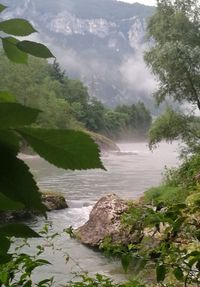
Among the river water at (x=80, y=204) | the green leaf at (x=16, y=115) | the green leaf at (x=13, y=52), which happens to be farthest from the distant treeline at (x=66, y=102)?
the green leaf at (x=16, y=115)

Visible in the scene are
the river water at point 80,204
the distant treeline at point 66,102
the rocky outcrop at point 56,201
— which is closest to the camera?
the river water at point 80,204

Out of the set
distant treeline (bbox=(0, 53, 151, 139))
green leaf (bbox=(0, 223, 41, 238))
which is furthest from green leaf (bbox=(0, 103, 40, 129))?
distant treeline (bbox=(0, 53, 151, 139))

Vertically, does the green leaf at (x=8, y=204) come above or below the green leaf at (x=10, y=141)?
below

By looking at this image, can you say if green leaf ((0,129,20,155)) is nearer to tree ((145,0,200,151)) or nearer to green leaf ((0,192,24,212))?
green leaf ((0,192,24,212))

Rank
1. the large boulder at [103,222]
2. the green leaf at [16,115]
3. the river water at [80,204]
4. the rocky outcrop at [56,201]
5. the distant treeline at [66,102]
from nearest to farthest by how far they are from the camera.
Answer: the green leaf at [16,115], the river water at [80,204], the large boulder at [103,222], the rocky outcrop at [56,201], the distant treeline at [66,102]

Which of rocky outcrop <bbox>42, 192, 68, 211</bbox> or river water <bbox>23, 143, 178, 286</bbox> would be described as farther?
rocky outcrop <bbox>42, 192, 68, 211</bbox>

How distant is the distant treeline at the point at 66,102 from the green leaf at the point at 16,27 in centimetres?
3225

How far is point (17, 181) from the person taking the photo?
0.45 meters

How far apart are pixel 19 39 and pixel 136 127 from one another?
323 ft

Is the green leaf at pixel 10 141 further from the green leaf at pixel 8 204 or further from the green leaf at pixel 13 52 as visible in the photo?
the green leaf at pixel 13 52

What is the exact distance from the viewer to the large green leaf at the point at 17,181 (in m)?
0.45

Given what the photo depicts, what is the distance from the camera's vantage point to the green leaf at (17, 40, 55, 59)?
0.58m

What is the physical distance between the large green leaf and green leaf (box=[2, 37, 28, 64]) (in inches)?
8.2

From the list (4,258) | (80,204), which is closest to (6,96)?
(4,258)
